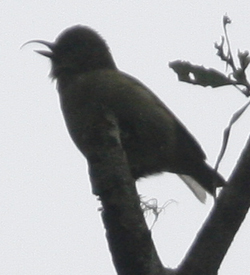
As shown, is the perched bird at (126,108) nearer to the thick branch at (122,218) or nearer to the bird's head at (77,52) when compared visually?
the bird's head at (77,52)

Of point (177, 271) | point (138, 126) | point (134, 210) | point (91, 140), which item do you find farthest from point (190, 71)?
point (138, 126)

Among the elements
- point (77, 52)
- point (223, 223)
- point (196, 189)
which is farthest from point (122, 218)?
point (77, 52)

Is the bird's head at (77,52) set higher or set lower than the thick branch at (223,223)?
higher

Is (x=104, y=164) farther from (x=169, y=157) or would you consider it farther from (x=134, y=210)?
(x=169, y=157)

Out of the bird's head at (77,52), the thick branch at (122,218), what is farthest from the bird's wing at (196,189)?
the thick branch at (122,218)

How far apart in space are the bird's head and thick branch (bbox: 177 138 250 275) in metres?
3.55

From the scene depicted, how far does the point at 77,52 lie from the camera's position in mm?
6352

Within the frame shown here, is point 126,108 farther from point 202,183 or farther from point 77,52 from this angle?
point 77,52

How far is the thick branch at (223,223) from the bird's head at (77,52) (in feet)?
11.7

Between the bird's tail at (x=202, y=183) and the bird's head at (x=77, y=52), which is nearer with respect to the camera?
the bird's tail at (x=202, y=183)

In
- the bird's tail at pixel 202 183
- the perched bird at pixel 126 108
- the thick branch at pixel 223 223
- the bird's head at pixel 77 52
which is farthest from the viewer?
the bird's head at pixel 77 52

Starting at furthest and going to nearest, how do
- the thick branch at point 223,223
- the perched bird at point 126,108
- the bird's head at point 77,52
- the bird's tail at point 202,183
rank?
the bird's head at point 77,52, the bird's tail at point 202,183, the perched bird at point 126,108, the thick branch at point 223,223

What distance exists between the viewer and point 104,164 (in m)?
2.94

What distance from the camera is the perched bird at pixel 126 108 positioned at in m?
5.32
